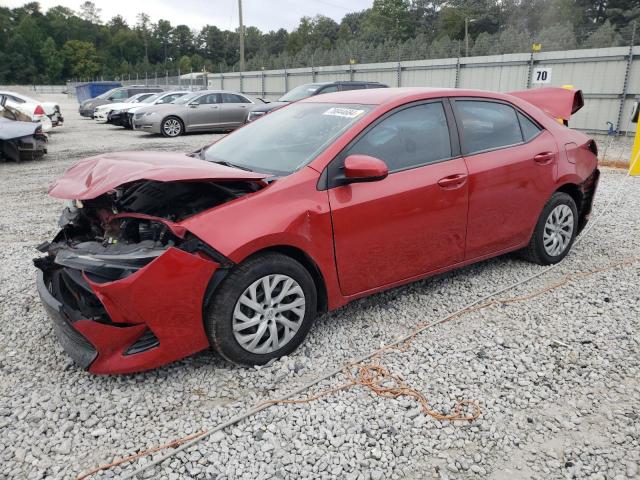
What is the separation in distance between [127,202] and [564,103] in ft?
14.7

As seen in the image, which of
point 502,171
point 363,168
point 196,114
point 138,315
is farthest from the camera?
point 196,114

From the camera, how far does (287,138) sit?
380cm

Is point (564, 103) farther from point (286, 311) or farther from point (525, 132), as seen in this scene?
point (286, 311)

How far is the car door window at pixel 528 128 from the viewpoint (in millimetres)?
4480

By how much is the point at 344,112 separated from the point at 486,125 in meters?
1.25

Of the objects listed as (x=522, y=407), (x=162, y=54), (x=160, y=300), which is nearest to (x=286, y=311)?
(x=160, y=300)

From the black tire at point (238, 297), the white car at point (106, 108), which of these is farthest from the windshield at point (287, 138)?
the white car at point (106, 108)

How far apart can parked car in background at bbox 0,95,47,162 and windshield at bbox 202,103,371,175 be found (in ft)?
30.7

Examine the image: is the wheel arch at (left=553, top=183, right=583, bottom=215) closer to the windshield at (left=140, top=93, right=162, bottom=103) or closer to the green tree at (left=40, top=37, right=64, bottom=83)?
the windshield at (left=140, top=93, right=162, bottom=103)

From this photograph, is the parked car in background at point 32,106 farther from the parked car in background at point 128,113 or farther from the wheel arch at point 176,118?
the wheel arch at point 176,118

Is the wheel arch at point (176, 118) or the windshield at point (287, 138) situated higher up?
the windshield at point (287, 138)

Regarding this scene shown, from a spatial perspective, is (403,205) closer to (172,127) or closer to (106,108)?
(172,127)

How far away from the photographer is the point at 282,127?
4.00m

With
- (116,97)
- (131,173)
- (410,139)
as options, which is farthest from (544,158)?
(116,97)
